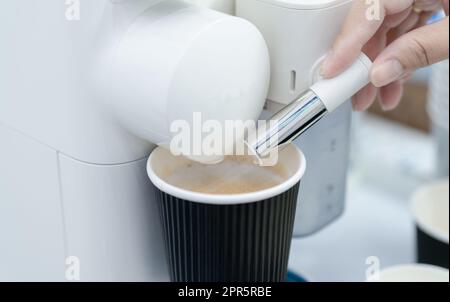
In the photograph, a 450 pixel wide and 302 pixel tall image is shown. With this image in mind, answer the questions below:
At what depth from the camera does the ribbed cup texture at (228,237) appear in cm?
29

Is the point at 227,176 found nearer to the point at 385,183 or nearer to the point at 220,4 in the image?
the point at 220,4

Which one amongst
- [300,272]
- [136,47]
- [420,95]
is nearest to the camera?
[136,47]

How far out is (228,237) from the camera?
0.98 feet

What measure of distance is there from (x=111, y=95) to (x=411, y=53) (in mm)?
151

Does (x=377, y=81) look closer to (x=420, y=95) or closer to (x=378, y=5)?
(x=378, y=5)

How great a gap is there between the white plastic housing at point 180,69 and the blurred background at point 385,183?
23cm

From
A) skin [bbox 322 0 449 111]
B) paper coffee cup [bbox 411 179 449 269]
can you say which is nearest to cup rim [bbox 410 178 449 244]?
paper coffee cup [bbox 411 179 449 269]

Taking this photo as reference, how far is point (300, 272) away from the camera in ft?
1.64

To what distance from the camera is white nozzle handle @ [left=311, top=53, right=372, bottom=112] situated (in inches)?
11.9

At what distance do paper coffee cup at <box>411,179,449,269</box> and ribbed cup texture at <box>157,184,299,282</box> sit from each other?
250 mm

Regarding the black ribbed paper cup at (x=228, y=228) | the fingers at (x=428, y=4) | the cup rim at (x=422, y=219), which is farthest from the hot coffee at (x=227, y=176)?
the cup rim at (x=422, y=219)

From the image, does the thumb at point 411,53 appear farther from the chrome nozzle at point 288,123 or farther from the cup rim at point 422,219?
the cup rim at point 422,219

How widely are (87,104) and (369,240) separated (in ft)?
1.18
